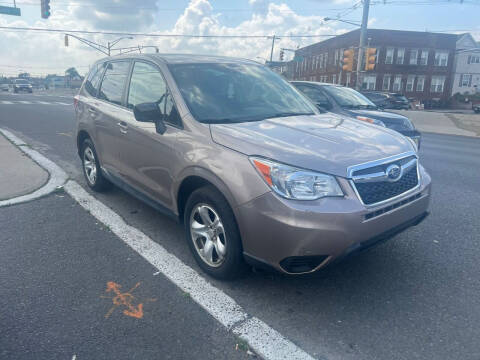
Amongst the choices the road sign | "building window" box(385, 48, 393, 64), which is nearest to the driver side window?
the road sign

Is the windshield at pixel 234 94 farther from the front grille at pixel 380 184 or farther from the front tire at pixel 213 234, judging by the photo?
the front grille at pixel 380 184

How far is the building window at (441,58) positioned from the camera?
162 ft

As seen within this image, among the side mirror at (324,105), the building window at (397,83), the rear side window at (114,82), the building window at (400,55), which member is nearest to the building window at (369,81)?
the building window at (397,83)

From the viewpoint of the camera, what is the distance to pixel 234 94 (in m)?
3.89

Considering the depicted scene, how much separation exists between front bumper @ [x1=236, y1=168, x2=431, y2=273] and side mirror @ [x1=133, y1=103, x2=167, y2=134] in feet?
4.26

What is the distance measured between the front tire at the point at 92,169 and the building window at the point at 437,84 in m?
53.0

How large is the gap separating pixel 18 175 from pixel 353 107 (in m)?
6.62

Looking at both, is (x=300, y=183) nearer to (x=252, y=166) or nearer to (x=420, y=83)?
(x=252, y=166)

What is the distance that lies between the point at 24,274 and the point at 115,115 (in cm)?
198

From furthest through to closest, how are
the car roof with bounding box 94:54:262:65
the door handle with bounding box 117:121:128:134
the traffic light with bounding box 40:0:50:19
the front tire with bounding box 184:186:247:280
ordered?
the traffic light with bounding box 40:0:50:19 → the door handle with bounding box 117:121:128:134 → the car roof with bounding box 94:54:262:65 → the front tire with bounding box 184:186:247:280

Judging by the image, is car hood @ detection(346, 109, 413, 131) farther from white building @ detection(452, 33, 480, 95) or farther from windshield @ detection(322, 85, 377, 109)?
white building @ detection(452, 33, 480, 95)

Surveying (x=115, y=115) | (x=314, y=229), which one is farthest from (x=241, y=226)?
(x=115, y=115)

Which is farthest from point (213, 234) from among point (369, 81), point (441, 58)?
point (441, 58)

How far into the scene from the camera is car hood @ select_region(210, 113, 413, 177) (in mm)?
2758
